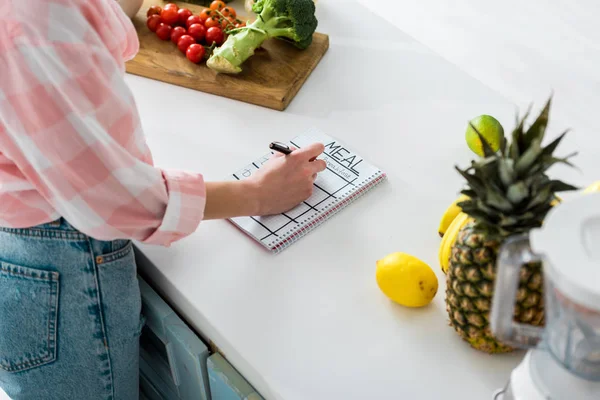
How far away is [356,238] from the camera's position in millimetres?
1064

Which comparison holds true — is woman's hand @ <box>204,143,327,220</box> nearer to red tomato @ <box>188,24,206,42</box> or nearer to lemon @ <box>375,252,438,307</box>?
lemon @ <box>375,252,438,307</box>

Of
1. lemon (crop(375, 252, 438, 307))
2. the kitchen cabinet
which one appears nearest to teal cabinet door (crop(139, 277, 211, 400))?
the kitchen cabinet

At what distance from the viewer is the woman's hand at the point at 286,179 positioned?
3.55ft

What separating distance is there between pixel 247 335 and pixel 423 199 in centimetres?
40

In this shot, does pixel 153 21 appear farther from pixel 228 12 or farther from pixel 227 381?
pixel 227 381

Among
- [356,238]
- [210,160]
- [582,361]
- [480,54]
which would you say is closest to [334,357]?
[356,238]

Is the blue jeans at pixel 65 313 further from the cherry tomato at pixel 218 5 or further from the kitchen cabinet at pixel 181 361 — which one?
the cherry tomato at pixel 218 5

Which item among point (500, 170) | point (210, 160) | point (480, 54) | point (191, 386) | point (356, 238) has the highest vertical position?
point (500, 170)

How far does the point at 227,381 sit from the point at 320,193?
366 millimetres

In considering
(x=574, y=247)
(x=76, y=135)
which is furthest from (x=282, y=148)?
(x=574, y=247)

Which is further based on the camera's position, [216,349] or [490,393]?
[216,349]

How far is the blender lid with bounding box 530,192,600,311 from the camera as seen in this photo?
556 mm

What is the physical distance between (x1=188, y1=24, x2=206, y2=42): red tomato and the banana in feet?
2.51

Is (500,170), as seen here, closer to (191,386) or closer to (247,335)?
(247,335)
